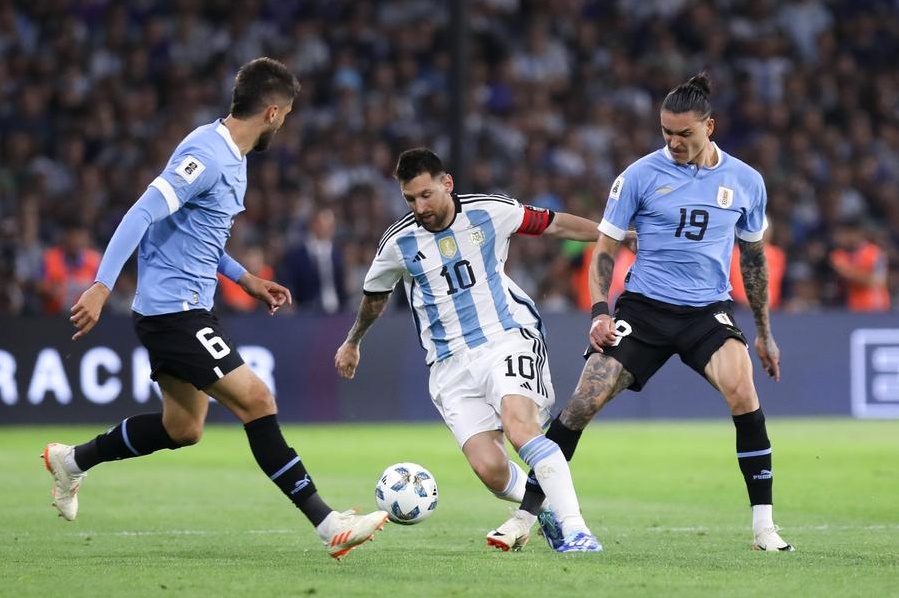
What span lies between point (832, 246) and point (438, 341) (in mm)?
12535

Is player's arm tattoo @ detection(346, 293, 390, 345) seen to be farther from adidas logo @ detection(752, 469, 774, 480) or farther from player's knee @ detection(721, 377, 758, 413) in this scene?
adidas logo @ detection(752, 469, 774, 480)

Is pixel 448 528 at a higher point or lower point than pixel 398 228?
lower

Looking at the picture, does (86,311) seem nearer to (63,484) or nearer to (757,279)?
(63,484)

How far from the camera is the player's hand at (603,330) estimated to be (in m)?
Answer: 7.07

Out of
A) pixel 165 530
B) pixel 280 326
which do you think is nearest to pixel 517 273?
pixel 280 326

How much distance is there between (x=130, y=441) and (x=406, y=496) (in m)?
1.45

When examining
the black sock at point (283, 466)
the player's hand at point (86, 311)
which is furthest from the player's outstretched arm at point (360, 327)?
the player's hand at point (86, 311)

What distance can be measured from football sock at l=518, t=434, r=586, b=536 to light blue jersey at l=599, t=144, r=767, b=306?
1025mm

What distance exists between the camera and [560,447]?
7.19 meters

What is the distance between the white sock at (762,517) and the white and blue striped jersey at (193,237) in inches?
108

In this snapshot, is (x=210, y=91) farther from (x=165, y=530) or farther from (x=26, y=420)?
(x=165, y=530)

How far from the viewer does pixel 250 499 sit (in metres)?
9.54

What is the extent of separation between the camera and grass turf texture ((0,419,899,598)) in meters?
5.82

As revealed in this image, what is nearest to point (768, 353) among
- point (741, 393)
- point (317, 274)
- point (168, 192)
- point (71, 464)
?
point (741, 393)
